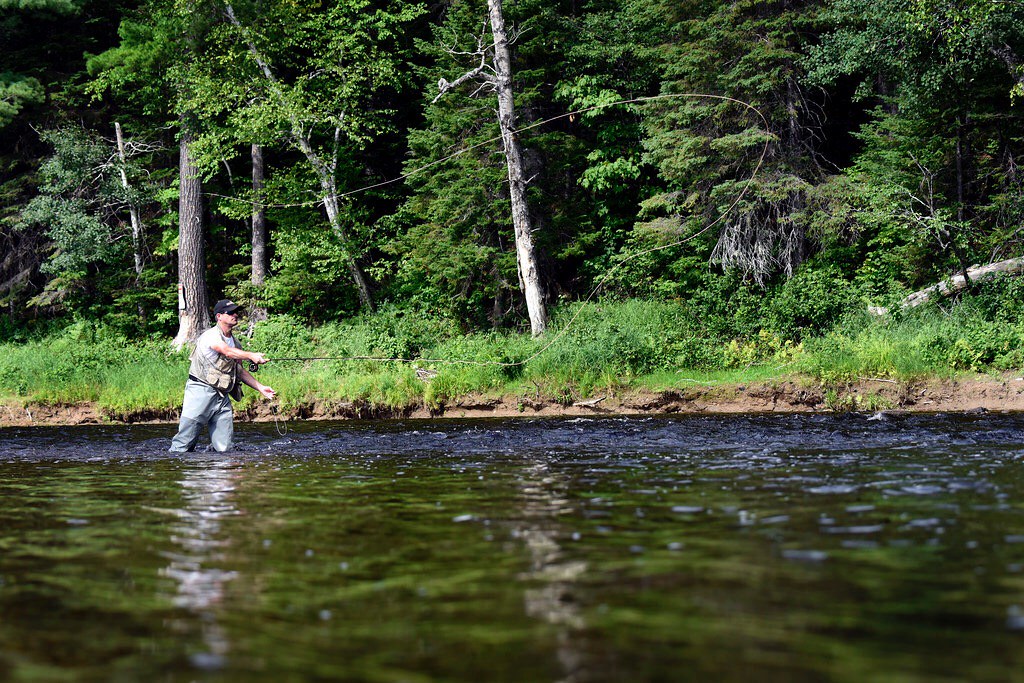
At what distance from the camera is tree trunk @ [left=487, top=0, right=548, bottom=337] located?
752 inches

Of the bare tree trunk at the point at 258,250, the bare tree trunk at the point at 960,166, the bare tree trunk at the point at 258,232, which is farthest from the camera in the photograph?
the bare tree trunk at the point at 258,232

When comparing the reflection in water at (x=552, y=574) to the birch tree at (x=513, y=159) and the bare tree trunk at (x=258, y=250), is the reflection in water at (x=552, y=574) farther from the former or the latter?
the bare tree trunk at (x=258, y=250)

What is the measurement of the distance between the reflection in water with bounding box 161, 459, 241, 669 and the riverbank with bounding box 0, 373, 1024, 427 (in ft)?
26.5

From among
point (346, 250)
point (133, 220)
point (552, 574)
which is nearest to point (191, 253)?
point (133, 220)

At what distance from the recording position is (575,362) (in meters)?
16.6

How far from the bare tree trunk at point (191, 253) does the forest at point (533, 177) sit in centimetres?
6

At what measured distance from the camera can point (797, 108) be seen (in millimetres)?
19141

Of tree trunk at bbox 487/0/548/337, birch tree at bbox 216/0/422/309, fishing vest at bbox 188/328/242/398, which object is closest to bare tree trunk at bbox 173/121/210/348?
birch tree at bbox 216/0/422/309

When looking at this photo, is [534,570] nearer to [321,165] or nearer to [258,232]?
[321,165]

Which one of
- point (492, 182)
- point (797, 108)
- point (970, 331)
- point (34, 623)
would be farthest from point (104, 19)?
point (34, 623)

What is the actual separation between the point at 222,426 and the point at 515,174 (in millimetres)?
9954

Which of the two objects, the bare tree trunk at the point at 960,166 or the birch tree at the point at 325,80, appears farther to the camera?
the birch tree at the point at 325,80

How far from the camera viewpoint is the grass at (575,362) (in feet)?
48.8

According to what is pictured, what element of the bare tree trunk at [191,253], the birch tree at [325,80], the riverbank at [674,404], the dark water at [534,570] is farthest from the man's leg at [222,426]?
the bare tree trunk at [191,253]
